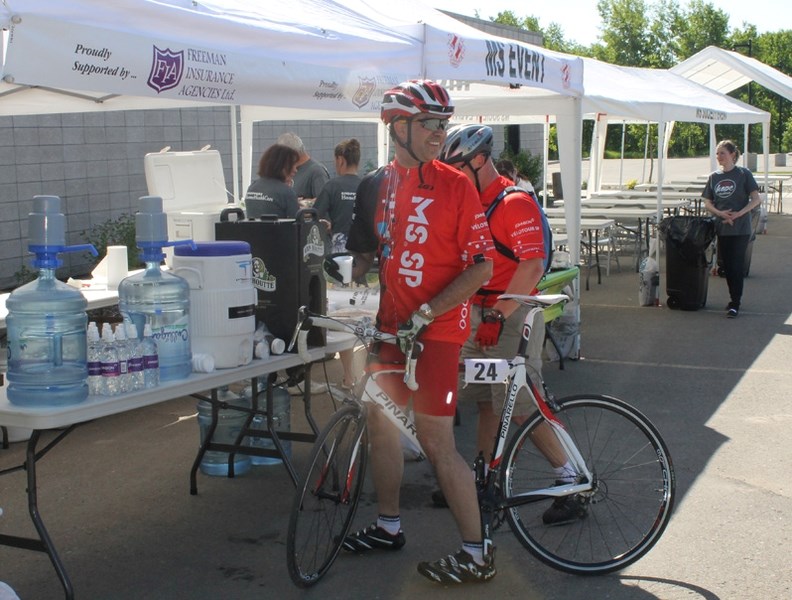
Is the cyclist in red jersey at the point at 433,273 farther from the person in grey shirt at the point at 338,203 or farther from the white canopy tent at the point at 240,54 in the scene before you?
the person in grey shirt at the point at 338,203

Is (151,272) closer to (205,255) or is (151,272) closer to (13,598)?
(205,255)

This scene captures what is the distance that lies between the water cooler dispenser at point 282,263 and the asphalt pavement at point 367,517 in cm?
109

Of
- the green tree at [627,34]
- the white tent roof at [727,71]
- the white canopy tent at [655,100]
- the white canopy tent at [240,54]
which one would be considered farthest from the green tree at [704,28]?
the white canopy tent at [240,54]

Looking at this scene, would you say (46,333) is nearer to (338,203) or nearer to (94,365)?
(94,365)

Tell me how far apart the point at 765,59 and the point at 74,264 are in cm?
6439

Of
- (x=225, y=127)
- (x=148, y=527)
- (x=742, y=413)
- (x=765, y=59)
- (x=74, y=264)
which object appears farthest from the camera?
(x=765, y=59)

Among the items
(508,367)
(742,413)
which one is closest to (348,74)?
(508,367)

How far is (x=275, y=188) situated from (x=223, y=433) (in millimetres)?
2239

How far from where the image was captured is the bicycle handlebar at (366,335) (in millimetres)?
4012

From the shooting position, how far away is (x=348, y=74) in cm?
602

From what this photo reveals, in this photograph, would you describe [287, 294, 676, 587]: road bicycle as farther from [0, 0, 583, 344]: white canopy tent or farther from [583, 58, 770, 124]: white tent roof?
[583, 58, 770, 124]: white tent roof

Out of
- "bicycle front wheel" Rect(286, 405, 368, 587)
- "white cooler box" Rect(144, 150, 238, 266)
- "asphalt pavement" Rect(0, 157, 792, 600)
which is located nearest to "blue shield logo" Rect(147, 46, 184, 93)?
"bicycle front wheel" Rect(286, 405, 368, 587)

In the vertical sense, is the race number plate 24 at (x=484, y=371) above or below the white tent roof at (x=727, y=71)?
below

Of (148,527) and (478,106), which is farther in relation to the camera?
(478,106)
